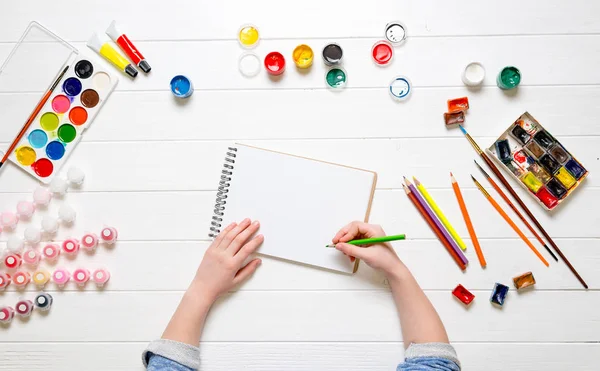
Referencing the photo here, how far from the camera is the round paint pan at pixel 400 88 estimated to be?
109 centimetres

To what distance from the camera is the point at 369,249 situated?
40.6 inches

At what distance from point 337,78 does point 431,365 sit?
2.00 feet

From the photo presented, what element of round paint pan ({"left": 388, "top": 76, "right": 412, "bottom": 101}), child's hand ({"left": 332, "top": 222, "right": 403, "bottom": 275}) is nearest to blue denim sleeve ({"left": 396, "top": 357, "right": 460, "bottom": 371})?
child's hand ({"left": 332, "top": 222, "right": 403, "bottom": 275})

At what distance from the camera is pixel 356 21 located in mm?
1118

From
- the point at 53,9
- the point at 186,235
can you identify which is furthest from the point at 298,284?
the point at 53,9

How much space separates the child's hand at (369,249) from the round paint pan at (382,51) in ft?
1.18

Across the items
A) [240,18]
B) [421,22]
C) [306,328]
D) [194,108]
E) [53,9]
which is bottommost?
[306,328]

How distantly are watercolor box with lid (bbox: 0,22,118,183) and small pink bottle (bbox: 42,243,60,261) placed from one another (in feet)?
0.47

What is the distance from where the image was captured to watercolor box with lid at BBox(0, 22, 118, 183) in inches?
43.8

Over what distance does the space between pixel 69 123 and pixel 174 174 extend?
0.26 metres

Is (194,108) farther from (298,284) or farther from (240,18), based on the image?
(298,284)

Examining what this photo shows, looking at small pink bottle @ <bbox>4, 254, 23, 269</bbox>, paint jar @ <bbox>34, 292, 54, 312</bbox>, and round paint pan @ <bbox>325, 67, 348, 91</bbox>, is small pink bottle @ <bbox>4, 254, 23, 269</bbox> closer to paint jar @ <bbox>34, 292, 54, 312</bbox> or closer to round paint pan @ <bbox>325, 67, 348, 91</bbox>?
paint jar @ <bbox>34, 292, 54, 312</bbox>

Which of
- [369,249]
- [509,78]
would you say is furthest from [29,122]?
[509,78]

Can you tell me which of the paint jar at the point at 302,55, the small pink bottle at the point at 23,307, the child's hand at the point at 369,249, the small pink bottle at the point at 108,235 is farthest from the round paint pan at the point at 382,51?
the small pink bottle at the point at 23,307
